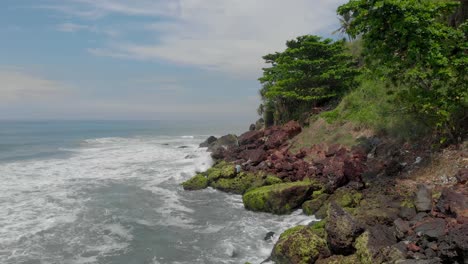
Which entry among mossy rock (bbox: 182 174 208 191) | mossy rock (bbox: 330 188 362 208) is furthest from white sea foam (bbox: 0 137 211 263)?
mossy rock (bbox: 330 188 362 208)

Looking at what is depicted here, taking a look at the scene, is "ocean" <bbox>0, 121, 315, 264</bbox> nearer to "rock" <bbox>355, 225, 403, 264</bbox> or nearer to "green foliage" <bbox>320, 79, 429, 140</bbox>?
"rock" <bbox>355, 225, 403, 264</bbox>

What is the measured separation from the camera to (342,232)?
928 cm

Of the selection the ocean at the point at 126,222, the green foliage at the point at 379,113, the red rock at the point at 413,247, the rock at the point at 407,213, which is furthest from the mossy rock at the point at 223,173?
the red rock at the point at 413,247

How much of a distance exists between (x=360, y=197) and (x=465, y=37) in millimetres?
6984

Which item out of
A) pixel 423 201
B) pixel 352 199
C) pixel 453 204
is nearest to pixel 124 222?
pixel 352 199

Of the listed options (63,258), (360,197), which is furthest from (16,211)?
(360,197)

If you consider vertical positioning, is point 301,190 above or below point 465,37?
below

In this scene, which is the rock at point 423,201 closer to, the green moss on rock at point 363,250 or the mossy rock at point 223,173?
the green moss on rock at point 363,250

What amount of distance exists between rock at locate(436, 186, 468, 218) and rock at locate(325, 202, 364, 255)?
89.5 inches

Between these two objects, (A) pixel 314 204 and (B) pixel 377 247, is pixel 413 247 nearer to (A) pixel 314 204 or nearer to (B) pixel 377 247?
(B) pixel 377 247

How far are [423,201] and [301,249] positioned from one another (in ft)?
12.7

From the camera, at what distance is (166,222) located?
564 inches

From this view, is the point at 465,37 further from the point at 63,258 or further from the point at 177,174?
the point at 177,174

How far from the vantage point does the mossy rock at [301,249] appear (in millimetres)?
9352
